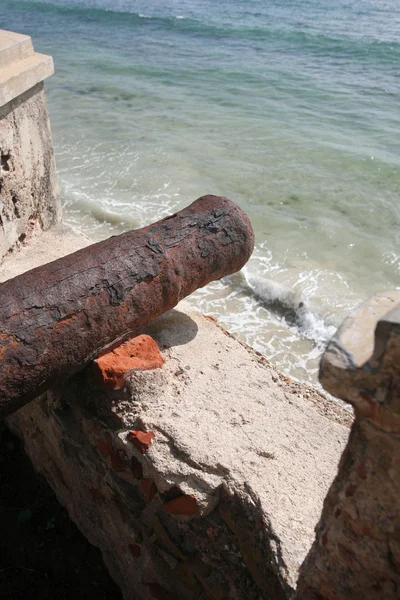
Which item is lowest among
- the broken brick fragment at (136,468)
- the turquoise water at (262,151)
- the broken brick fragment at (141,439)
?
the turquoise water at (262,151)

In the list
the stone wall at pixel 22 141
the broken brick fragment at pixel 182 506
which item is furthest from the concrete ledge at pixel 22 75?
the broken brick fragment at pixel 182 506

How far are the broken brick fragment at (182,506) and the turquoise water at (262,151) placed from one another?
2735 millimetres

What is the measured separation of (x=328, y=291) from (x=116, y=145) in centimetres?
535

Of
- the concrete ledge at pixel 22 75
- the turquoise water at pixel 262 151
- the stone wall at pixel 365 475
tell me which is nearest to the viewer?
the stone wall at pixel 365 475

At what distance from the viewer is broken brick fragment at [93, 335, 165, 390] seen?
8.08 ft

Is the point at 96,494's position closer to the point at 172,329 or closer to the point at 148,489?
the point at 148,489

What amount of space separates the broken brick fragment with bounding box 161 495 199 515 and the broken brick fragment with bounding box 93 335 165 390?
1.84 ft

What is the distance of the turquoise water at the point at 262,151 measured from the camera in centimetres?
589

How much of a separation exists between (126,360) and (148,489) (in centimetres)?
58

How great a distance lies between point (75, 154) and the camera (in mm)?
9242

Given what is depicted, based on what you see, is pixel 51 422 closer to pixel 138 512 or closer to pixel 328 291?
pixel 138 512

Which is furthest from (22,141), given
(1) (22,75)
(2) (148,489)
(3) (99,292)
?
(2) (148,489)

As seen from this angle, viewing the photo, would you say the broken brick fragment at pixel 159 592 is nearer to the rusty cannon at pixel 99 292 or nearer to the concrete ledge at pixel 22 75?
the rusty cannon at pixel 99 292

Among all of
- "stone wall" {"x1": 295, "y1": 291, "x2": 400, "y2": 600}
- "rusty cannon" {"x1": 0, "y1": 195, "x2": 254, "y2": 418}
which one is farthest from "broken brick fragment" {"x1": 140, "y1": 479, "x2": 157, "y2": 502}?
"stone wall" {"x1": 295, "y1": 291, "x2": 400, "y2": 600}
